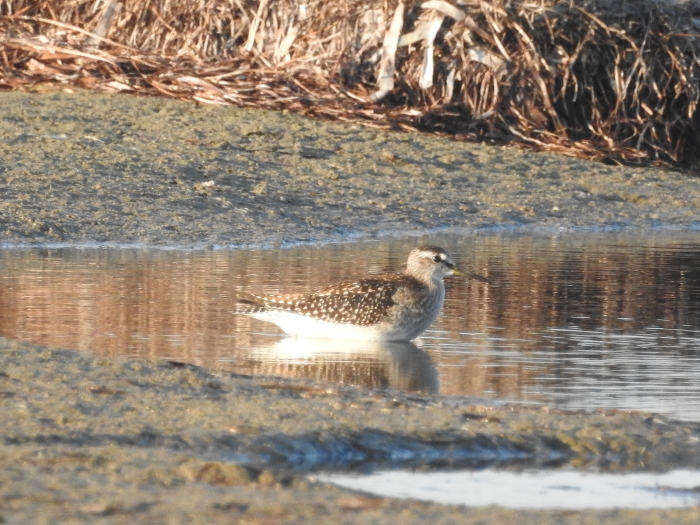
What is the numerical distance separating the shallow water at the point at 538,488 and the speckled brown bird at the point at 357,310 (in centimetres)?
329

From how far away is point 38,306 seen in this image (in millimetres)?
9078

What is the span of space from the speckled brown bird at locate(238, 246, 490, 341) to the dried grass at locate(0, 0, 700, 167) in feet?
26.3

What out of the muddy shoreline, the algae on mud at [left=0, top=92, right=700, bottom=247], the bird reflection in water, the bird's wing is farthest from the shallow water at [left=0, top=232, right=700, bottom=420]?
the algae on mud at [left=0, top=92, right=700, bottom=247]

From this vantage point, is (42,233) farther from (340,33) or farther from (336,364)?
(340,33)

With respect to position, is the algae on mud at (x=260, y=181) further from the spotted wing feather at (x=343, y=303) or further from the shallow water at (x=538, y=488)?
the shallow water at (x=538, y=488)

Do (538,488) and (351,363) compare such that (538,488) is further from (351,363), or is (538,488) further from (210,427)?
(351,363)

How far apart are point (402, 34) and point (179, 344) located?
1029 centimetres

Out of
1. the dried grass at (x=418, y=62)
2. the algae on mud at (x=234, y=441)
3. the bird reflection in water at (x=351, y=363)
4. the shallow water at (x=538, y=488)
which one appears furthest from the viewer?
the dried grass at (x=418, y=62)

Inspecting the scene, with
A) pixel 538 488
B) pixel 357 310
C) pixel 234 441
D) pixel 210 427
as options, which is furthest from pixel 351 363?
pixel 538 488

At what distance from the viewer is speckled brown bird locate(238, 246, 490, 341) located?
8.84 m

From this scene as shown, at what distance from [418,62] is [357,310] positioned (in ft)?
30.8

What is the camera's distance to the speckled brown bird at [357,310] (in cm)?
884

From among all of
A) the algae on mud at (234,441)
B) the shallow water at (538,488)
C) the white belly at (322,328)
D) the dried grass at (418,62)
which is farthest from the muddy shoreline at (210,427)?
the dried grass at (418,62)

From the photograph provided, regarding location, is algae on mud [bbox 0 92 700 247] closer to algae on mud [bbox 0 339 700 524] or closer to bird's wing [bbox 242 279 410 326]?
bird's wing [bbox 242 279 410 326]
